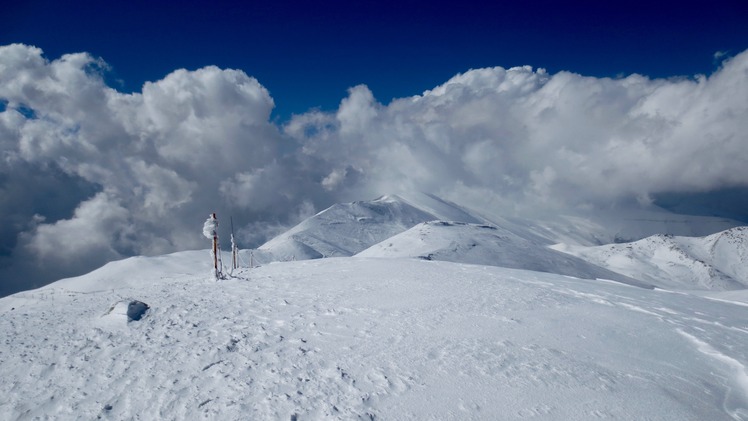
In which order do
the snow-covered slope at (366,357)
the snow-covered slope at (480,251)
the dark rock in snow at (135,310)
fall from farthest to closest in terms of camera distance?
the snow-covered slope at (480,251)
the dark rock in snow at (135,310)
the snow-covered slope at (366,357)

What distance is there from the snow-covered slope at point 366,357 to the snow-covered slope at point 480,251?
4855 cm

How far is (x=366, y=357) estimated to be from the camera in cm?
1105

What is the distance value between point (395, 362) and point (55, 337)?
10.6 m

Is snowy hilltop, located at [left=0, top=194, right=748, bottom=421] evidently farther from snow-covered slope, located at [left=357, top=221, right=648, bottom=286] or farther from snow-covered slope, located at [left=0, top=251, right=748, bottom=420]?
snow-covered slope, located at [left=357, top=221, right=648, bottom=286]

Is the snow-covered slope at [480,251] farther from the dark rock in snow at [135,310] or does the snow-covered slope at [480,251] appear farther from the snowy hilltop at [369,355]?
the dark rock in snow at [135,310]

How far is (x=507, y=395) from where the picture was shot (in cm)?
945

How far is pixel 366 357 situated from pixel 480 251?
2700 inches

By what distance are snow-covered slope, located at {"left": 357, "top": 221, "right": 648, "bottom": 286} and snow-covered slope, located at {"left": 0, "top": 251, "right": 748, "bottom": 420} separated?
48.5m

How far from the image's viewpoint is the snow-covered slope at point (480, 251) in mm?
71375

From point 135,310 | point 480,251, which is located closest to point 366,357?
point 135,310

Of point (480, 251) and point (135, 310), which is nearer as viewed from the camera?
point (135, 310)

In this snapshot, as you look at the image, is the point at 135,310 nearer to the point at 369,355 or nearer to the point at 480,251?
the point at 369,355

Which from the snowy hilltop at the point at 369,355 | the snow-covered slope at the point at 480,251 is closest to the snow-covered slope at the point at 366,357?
the snowy hilltop at the point at 369,355

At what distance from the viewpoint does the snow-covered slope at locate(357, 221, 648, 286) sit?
71.4 meters
